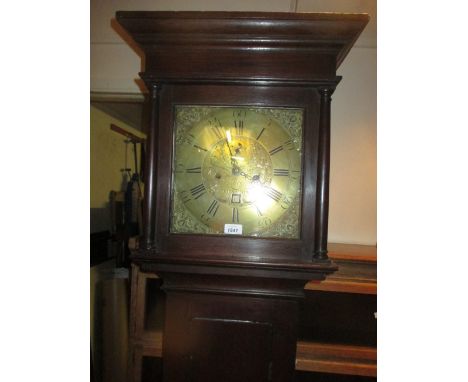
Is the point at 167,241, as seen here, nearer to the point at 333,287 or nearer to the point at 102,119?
the point at 333,287

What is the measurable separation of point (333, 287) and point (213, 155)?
0.64m

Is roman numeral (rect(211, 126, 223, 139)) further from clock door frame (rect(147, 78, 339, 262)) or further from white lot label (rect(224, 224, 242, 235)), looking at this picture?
white lot label (rect(224, 224, 242, 235))

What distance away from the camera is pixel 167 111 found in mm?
789

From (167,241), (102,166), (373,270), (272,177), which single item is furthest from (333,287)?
(102,166)

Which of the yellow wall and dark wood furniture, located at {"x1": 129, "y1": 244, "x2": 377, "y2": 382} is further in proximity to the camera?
the yellow wall

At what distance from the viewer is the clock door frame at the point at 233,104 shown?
0.76 metres

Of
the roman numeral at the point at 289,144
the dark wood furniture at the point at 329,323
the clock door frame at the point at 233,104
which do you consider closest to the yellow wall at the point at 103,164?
the dark wood furniture at the point at 329,323

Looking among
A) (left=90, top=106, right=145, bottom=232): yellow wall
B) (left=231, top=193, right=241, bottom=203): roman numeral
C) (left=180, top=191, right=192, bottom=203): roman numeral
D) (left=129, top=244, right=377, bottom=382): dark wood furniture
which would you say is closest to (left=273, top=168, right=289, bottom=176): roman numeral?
(left=231, top=193, right=241, bottom=203): roman numeral

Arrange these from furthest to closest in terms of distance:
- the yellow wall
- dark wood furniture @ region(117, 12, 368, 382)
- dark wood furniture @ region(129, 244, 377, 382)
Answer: the yellow wall → dark wood furniture @ region(129, 244, 377, 382) → dark wood furniture @ region(117, 12, 368, 382)

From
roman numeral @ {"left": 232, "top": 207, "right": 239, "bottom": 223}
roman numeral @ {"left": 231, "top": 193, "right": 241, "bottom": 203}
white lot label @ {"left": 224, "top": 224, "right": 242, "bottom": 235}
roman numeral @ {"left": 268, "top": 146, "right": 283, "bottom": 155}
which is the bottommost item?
white lot label @ {"left": 224, "top": 224, "right": 242, "bottom": 235}

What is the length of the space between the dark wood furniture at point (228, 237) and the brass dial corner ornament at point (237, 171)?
2 centimetres

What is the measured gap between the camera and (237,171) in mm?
790

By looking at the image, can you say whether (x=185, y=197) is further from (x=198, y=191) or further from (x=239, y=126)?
(x=239, y=126)

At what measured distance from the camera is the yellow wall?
1927 mm
